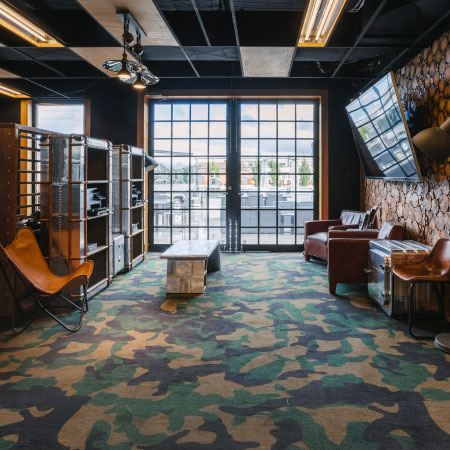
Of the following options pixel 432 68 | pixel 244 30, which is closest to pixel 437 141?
pixel 432 68

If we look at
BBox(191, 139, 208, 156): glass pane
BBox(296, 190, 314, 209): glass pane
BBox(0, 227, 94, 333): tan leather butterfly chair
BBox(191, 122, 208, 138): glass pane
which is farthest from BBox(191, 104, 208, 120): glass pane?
BBox(0, 227, 94, 333): tan leather butterfly chair

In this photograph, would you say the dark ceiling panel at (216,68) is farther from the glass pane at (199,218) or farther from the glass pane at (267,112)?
the glass pane at (199,218)

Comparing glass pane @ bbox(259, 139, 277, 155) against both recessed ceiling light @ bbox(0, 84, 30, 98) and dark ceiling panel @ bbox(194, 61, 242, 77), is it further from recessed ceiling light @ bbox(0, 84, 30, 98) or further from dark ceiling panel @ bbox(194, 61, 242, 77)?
recessed ceiling light @ bbox(0, 84, 30, 98)

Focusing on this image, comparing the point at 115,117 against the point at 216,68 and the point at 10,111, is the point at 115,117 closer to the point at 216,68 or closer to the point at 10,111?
the point at 10,111

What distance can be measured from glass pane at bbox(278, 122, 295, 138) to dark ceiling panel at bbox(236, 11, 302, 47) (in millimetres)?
2805

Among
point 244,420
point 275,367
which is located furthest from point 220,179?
point 244,420

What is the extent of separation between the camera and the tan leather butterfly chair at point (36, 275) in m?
3.57

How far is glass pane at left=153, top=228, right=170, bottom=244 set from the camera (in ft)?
26.3

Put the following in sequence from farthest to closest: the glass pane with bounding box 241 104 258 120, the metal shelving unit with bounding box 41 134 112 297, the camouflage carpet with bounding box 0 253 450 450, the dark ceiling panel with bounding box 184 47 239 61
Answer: the glass pane with bounding box 241 104 258 120
the dark ceiling panel with bounding box 184 47 239 61
the metal shelving unit with bounding box 41 134 112 297
the camouflage carpet with bounding box 0 253 450 450

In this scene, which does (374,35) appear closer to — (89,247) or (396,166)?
(396,166)

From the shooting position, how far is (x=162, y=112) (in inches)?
314

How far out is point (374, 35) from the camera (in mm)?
4777

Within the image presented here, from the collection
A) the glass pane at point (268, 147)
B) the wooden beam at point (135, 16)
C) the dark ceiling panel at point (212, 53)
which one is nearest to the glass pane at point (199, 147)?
the glass pane at point (268, 147)

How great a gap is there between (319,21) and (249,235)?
13.8 feet
